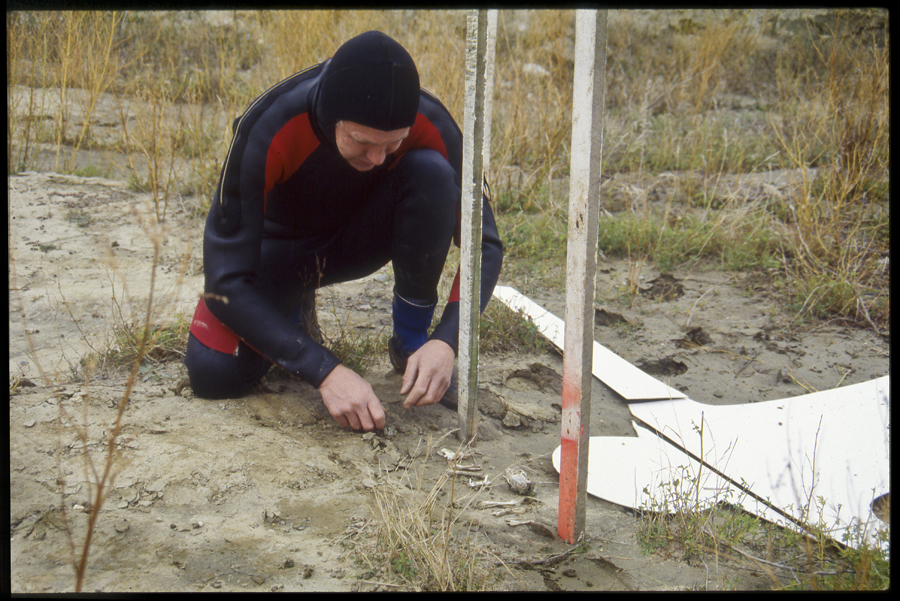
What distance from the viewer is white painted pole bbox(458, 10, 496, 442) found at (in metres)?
1.70

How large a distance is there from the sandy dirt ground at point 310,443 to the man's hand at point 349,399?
0.38ft

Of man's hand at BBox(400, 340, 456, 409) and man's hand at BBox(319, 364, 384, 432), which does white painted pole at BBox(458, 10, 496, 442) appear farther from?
man's hand at BBox(319, 364, 384, 432)

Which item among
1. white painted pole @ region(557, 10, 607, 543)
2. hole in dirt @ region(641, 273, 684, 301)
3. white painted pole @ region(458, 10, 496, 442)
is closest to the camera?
white painted pole @ region(557, 10, 607, 543)

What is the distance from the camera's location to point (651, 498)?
1744 millimetres

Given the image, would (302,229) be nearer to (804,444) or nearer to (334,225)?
(334,225)

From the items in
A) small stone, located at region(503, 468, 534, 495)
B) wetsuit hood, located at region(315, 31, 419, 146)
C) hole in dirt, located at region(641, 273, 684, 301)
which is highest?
wetsuit hood, located at region(315, 31, 419, 146)

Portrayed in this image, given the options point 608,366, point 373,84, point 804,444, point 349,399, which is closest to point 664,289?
point 608,366

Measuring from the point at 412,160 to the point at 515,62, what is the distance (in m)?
3.37

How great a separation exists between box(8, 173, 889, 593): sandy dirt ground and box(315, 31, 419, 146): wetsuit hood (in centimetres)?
68

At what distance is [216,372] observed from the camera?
2.21 metres

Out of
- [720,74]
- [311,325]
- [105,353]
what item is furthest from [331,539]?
[720,74]

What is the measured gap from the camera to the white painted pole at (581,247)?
133 cm

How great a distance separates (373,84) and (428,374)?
2.83ft

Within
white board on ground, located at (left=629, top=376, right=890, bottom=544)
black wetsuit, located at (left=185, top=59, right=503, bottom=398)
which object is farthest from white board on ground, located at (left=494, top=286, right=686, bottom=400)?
black wetsuit, located at (left=185, top=59, right=503, bottom=398)
